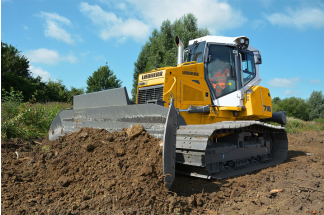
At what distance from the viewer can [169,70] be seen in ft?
18.7

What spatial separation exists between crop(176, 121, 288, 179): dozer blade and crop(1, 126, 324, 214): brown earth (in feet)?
1.07

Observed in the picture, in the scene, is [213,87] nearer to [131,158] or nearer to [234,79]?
Answer: [234,79]

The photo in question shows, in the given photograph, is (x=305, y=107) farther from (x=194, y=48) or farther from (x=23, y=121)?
(x=23, y=121)

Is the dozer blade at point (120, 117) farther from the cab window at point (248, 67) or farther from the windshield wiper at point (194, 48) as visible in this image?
the cab window at point (248, 67)

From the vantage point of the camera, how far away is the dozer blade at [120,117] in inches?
146

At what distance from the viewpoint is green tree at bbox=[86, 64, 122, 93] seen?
25391mm

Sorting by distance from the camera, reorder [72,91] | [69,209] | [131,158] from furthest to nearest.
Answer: [72,91] → [131,158] → [69,209]

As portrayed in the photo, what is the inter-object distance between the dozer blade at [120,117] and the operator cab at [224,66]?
2339mm

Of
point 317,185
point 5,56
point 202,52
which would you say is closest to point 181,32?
point 5,56

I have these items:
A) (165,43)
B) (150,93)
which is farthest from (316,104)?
(150,93)

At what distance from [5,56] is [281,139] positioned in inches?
1080

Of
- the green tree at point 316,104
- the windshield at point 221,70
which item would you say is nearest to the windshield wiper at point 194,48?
the windshield at point 221,70

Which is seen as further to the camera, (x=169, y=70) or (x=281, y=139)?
(x=281, y=139)

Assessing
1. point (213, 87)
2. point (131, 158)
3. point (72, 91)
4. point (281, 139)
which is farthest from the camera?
point (72, 91)
